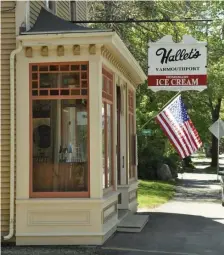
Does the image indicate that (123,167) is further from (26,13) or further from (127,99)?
(26,13)

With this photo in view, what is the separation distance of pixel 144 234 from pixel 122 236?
1.91ft

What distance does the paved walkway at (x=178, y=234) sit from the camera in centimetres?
974

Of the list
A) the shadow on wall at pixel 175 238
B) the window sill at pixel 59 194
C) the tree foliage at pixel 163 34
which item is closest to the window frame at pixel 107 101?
the window sill at pixel 59 194

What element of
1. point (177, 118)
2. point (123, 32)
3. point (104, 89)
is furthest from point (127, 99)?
point (123, 32)

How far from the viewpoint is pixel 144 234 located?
37.5 feet

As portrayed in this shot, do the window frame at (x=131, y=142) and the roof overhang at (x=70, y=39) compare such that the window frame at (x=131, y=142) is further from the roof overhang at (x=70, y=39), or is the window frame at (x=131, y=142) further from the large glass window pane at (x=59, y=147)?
the roof overhang at (x=70, y=39)

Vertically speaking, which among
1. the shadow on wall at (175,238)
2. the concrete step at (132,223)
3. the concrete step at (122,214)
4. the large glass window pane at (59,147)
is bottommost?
the shadow on wall at (175,238)

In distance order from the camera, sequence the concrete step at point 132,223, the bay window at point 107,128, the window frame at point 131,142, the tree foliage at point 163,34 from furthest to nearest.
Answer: the tree foliage at point 163,34
the window frame at point 131,142
the concrete step at point 132,223
the bay window at point 107,128

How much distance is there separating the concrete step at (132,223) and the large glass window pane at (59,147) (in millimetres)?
2211

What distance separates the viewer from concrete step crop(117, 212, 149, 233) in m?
11.7

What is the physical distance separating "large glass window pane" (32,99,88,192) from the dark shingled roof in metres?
1.25

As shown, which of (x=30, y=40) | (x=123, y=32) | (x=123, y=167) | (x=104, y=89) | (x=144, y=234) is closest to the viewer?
(x=30, y=40)

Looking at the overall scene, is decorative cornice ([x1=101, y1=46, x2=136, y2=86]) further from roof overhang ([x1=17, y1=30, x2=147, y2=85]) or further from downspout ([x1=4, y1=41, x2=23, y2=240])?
downspout ([x1=4, y1=41, x2=23, y2=240])

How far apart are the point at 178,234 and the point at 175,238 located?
1.82ft
